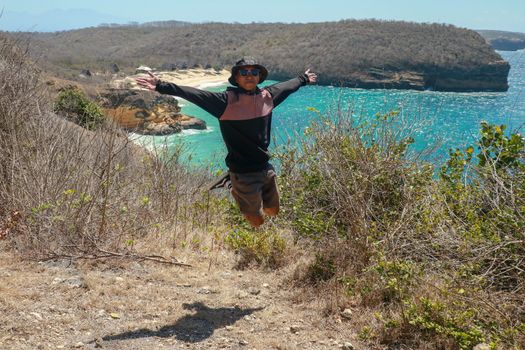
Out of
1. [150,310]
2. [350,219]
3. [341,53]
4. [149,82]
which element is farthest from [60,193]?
[341,53]

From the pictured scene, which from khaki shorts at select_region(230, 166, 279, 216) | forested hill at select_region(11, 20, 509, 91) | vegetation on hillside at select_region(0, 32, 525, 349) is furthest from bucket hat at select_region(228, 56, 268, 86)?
forested hill at select_region(11, 20, 509, 91)

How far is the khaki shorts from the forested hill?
6605 cm

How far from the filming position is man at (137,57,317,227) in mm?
4113

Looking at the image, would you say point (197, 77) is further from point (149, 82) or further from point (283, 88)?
point (149, 82)

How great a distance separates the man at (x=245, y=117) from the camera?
4.11 metres

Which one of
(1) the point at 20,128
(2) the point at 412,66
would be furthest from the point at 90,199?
(2) the point at 412,66

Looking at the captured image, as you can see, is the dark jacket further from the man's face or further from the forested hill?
the forested hill

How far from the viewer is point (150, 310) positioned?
416cm

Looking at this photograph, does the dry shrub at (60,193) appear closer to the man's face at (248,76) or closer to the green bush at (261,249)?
the green bush at (261,249)

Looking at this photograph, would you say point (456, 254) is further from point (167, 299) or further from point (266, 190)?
point (167, 299)

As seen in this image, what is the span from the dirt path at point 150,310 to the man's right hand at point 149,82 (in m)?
1.80

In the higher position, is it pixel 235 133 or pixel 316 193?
pixel 235 133

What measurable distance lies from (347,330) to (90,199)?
9.45 feet

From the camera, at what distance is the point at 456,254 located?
4.20 m
